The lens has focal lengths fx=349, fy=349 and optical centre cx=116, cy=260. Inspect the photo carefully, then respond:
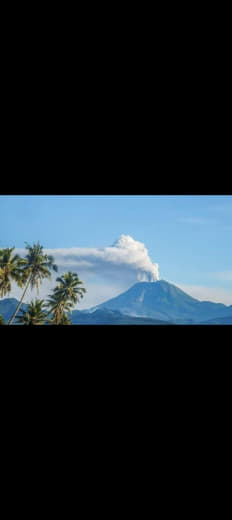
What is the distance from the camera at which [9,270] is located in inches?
1110

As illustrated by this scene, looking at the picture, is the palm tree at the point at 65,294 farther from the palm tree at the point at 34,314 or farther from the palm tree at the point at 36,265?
the palm tree at the point at 34,314

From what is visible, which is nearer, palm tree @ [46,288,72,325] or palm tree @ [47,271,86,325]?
palm tree @ [46,288,72,325]

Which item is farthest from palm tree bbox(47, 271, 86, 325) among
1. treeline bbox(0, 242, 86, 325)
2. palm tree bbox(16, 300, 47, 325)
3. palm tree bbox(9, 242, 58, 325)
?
palm tree bbox(16, 300, 47, 325)

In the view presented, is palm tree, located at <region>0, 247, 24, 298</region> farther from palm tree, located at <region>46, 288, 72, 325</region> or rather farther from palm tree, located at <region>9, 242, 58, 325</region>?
palm tree, located at <region>46, 288, 72, 325</region>

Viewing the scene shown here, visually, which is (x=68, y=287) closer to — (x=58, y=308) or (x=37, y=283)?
(x=58, y=308)

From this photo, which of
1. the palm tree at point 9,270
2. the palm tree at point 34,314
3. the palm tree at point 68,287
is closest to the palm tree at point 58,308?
the palm tree at point 68,287

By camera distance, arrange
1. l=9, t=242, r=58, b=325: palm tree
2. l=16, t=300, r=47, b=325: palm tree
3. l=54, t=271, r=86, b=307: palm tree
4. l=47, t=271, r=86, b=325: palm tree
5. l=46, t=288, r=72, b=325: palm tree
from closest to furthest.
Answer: l=16, t=300, r=47, b=325: palm tree → l=9, t=242, r=58, b=325: palm tree → l=46, t=288, r=72, b=325: palm tree → l=47, t=271, r=86, b=325: palm tree → l=54, t=271, r=86, b=307: palm tree

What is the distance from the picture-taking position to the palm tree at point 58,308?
3581 cm

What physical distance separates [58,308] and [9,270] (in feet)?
31.3

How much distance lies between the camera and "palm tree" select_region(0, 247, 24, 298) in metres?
27.9
